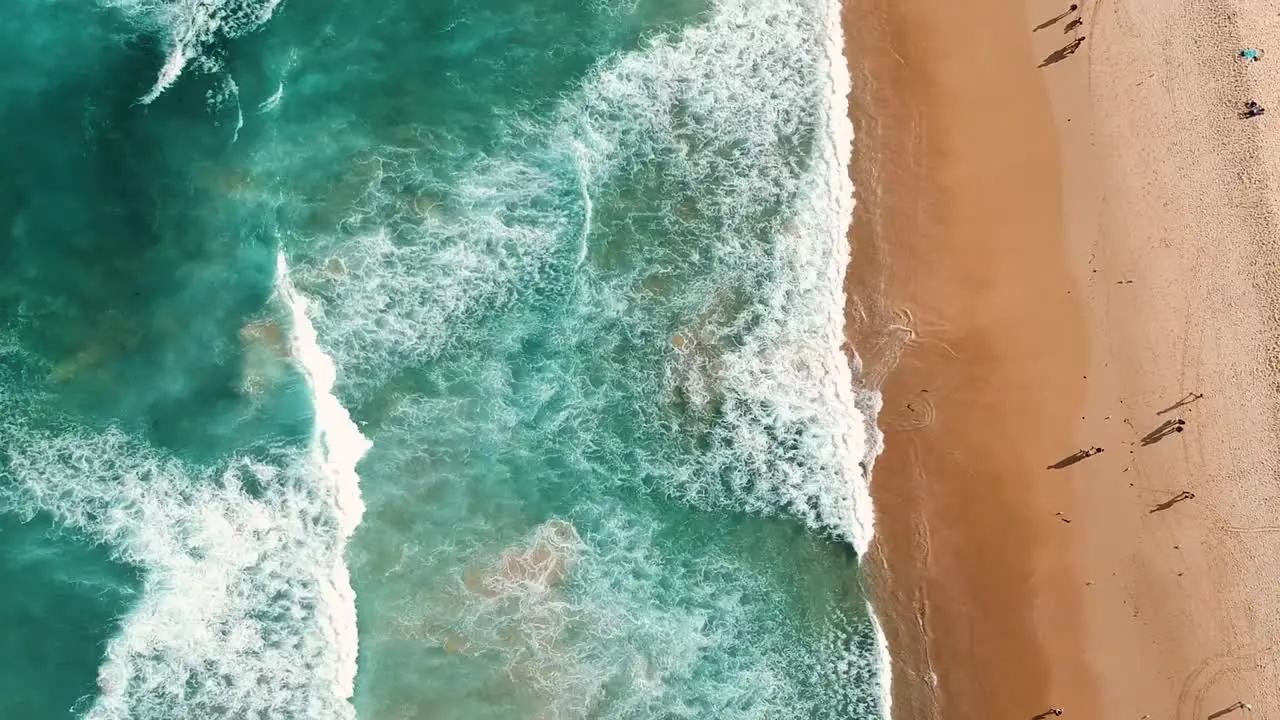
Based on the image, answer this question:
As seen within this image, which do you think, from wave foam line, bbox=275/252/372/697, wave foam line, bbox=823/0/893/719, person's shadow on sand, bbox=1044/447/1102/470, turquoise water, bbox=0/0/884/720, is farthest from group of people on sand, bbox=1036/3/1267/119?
wave foam line, bbox=275/252/372/697

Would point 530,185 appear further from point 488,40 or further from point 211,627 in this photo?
point 211,627

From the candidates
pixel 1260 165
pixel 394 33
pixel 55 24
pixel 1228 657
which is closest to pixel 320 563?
pixel 394 33

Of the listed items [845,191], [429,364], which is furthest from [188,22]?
[845,191]

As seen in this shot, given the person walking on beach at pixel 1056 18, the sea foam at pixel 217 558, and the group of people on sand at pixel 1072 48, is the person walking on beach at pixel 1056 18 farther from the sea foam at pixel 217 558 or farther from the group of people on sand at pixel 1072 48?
the sea foam at pixel 217 558

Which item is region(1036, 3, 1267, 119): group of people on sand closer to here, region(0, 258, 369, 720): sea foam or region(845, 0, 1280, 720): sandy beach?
region(845, 0, 1280, 720): sandy beach

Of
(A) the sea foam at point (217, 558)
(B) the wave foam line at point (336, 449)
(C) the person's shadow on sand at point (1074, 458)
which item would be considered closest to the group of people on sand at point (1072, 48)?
(C) the person's shadow on sand at point (1074, 458)

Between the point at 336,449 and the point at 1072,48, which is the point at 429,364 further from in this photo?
the point at 1072,48
